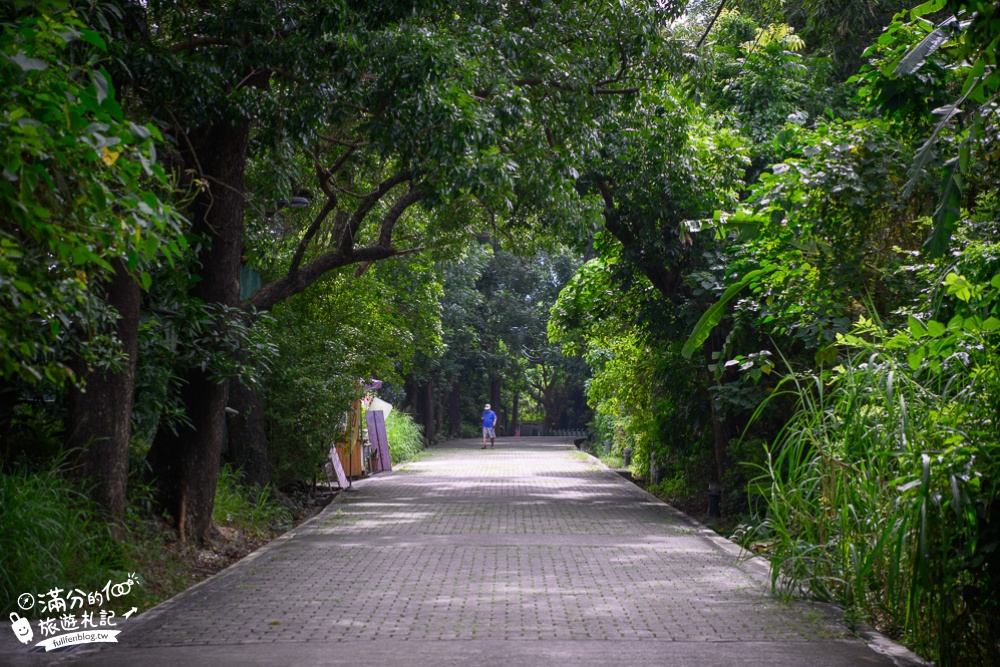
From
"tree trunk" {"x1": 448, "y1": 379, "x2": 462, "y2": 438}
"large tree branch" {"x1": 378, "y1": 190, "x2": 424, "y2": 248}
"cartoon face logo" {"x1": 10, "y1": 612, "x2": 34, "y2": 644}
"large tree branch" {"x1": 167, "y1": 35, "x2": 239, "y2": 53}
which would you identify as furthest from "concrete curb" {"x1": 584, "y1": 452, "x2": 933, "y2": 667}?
"tree trunk" {"x1": 448, "y1": 379, "x2": 462, "y2": 438}

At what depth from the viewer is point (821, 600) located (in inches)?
352

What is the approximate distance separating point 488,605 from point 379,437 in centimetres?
1994

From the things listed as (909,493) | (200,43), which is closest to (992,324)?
(909,493)

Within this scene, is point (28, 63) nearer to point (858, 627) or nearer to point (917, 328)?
point (917, 328)

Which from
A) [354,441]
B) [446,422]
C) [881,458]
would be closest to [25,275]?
[881,458]

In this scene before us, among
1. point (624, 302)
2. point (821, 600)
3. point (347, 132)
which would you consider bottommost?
point (821, 600)

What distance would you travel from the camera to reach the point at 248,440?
16.5 metres

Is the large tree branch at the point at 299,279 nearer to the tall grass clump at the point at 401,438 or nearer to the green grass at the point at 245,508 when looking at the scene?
the green grass at the point at 245,508

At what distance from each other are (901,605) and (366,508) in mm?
11959

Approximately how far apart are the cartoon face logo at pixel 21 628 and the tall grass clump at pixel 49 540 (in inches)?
8.7

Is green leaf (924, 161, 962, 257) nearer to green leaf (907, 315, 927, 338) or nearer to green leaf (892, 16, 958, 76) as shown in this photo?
green leaf (907, 315, 927, 338)

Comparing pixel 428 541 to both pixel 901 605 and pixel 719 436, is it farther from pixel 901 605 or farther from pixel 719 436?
pixel 901 605

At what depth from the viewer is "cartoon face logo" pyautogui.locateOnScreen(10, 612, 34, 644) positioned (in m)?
7.23

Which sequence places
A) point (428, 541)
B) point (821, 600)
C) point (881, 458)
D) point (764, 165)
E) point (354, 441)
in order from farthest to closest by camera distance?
point (354, 441)
point (764, 165)
point (428, 541)
point (821, 600)
point (881, 458)
